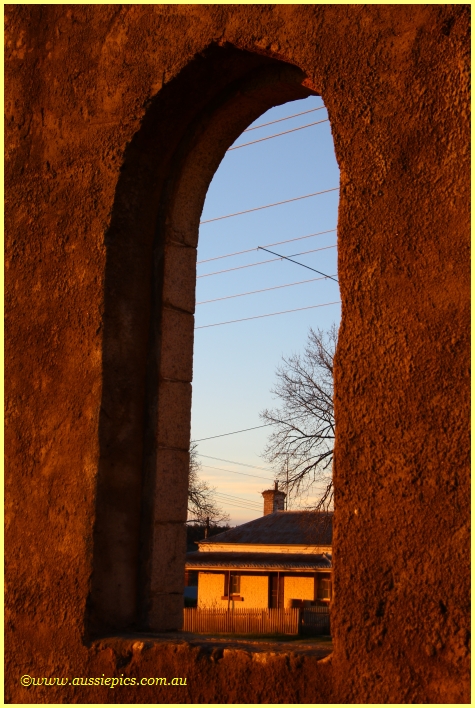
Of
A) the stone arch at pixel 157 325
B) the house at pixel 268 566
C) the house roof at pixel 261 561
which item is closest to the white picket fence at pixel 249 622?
the house roof at pixel 261 561

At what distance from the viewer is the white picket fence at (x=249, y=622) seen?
20.0m

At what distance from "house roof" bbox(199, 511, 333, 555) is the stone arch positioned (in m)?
19.6

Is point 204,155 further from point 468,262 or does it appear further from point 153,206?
point 468,262

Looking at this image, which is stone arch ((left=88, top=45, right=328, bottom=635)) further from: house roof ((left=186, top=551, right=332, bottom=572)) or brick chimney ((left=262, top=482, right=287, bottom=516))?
brick chimney ((left=262, top=482, right=287, bottom=516))

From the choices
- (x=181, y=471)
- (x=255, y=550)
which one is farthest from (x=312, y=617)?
(x=181, y=471)

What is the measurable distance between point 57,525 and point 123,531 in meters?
0.26

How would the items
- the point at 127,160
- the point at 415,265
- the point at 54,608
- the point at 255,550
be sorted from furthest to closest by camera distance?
the point at 255,550
the point at 127,160
the point at 54,608
the point at 415,265

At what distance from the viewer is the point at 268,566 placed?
76.2 feet

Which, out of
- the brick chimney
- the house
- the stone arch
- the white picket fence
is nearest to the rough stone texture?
the stone arch

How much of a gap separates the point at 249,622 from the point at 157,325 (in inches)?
699

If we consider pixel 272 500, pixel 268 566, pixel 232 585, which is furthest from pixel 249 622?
pixel 272 500

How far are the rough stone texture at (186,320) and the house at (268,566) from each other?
18718mm

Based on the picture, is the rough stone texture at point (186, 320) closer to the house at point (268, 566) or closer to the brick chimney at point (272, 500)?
the house at point (268, 566)

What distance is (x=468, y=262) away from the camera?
2.63 meters
